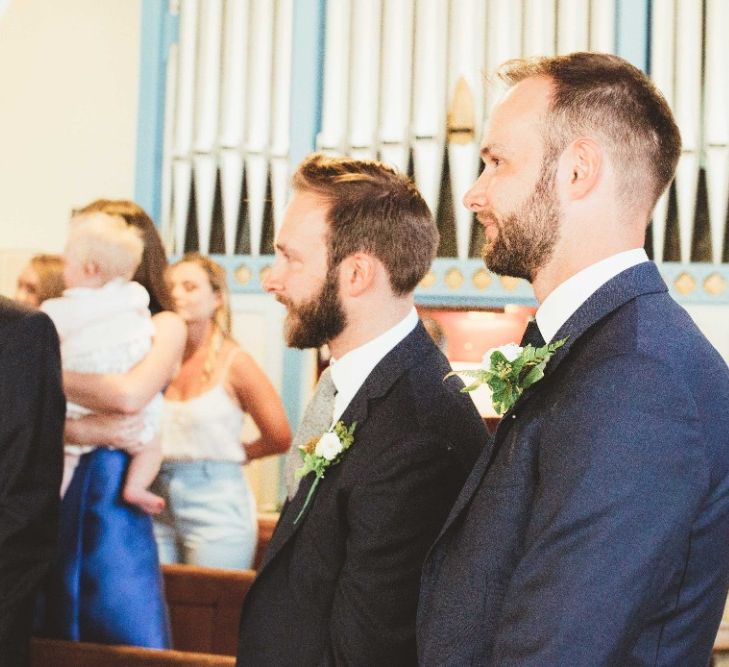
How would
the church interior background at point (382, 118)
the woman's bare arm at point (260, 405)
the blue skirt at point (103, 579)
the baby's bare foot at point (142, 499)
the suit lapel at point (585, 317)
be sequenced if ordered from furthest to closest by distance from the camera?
the church interior background at point (382, 118) → the woman's bare arm at point (260, 405) → the baby's bare foot at point (142, 499) → the blue skirt at point (103, 579) → the suit lapel at point (585, 317)

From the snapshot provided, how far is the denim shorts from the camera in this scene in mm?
4270

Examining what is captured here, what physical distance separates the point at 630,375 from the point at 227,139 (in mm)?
4994

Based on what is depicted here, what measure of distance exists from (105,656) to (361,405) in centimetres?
130

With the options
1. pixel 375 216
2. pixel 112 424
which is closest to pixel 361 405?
pixel 375 216

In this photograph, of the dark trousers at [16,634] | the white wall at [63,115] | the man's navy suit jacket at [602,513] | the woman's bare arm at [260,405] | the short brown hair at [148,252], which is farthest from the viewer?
the white wall at [63,115]

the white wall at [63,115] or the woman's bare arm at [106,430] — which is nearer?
the woman's bare arm at [106,430]

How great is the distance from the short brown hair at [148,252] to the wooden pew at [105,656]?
1.21 meters

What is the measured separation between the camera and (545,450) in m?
1.44

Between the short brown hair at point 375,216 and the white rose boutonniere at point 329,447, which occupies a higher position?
the short brown hair at point 375,216

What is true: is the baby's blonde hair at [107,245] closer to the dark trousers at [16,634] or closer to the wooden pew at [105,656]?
the wooden pew at [105,656]

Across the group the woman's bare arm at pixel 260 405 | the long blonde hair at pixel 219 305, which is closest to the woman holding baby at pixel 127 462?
the woman's bare arm at pixel 260 405

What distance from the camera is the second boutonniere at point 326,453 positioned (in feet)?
6.88

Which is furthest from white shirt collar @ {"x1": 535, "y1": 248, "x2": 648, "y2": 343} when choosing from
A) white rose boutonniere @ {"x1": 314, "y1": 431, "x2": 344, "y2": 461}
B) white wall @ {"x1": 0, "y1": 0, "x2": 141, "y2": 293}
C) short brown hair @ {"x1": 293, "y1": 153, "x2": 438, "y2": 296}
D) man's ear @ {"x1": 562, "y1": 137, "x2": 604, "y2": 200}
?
white wall @ {"x1": 0, "y1": 0, "x2": 141, "y2": 293}

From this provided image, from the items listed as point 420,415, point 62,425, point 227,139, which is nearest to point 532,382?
point 420,415
